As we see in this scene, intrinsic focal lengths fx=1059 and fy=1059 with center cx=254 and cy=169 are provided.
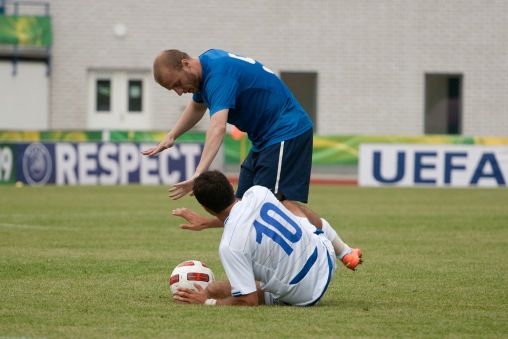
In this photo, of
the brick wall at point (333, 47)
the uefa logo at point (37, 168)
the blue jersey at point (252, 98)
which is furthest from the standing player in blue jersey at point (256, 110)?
the brick wall at point (333, 47)

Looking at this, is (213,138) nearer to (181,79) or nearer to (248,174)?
(181,79)

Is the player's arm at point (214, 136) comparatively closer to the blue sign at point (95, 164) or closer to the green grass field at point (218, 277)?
the green grass field at point (218, 277)

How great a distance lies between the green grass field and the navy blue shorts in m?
0.85

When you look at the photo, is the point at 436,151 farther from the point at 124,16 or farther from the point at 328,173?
the point at 124,16

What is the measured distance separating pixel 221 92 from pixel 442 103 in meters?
30.3

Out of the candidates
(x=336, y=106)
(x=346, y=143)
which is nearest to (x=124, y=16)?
(x=336, y=106)

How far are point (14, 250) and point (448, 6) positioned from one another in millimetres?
25285

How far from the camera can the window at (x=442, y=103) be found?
3650 centimetres

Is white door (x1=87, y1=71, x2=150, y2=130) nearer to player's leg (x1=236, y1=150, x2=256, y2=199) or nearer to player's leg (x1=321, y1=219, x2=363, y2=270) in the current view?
player's leg (x1=236, y1=150, x2=256, y2=199)

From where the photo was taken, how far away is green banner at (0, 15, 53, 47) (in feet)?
107

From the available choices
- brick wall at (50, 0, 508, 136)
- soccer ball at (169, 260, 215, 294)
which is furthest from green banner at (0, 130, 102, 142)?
soccer ball at (169, 260, 215, 294)

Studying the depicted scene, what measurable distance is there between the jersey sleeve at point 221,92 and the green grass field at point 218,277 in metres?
1.48

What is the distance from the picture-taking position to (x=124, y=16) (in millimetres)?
33594

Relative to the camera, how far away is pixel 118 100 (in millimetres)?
33969
